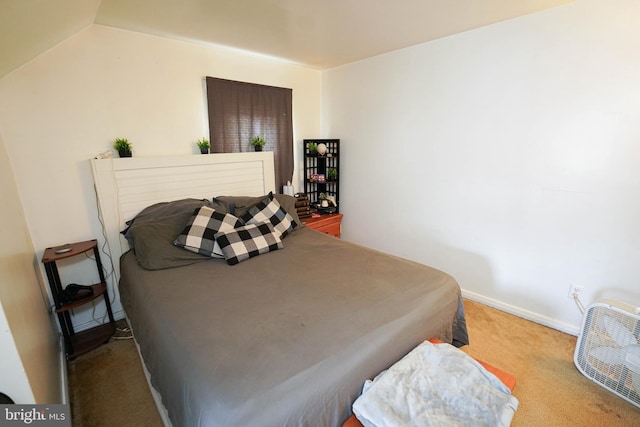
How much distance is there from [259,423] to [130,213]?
→ 2.07 meters

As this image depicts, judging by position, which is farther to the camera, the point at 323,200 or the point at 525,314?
the point at 323,200

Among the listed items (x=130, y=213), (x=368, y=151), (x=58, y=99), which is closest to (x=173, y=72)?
(x=58, y=99)

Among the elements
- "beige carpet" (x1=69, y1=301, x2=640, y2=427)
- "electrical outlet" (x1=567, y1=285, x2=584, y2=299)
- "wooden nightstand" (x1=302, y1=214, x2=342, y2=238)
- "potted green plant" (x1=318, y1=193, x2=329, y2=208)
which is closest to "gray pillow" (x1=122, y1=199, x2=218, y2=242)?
"beige carpet" (x1=69, y1=301, x2=640, y2=427)

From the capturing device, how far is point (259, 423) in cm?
91

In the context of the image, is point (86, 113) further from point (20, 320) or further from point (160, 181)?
point (20, 320)

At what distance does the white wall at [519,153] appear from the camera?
1.88 meters

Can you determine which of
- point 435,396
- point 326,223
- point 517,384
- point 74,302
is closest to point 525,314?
point 517,384

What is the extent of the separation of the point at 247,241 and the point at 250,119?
147 centimetres

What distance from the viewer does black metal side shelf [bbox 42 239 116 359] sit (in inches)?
73.9

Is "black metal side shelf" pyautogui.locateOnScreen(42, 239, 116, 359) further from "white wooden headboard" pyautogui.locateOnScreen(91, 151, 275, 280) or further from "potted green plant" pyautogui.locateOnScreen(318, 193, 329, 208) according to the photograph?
"potted green plant" pyautogui.locateOnScreen(318, 193, 329, 208)

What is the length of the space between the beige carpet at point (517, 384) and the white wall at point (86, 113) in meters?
0.66

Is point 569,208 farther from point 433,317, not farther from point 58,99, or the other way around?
point 58,99

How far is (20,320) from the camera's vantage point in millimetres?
1181

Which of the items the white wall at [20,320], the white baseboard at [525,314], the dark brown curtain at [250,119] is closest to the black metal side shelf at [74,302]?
the white wall at [20,320]
